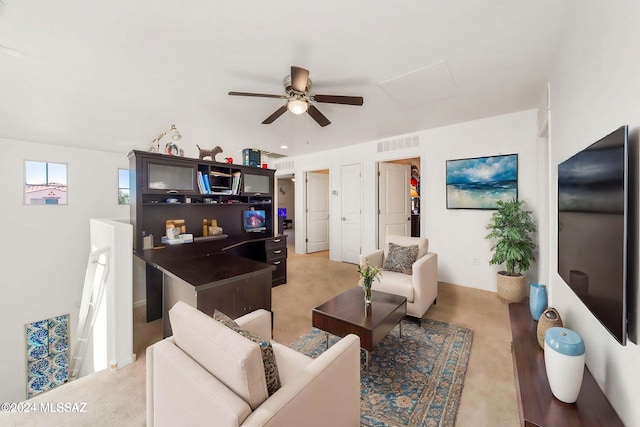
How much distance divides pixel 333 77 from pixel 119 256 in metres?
2.48

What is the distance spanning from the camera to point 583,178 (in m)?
1.24

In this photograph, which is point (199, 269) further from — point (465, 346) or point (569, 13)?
point (569, 13)

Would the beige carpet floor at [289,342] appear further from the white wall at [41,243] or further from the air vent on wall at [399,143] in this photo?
the air vent on wall at [399,143]

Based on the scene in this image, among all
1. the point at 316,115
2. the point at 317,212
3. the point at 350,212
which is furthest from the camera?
the point at 317,212

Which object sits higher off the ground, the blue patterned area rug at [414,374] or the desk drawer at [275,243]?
the desk drawer at [275,243]

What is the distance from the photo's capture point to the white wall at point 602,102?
90 centimetres

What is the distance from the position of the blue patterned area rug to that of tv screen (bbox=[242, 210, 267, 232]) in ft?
6.80

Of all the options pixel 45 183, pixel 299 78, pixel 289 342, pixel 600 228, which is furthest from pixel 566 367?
pixel 45 183

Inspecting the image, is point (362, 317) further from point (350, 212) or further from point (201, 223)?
point (350, 212)

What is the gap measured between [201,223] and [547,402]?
364cm

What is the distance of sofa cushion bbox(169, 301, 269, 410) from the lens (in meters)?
0.82

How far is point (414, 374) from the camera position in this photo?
186cm

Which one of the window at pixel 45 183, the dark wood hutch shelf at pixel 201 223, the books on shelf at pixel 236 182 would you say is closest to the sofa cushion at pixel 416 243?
the dark wood hutch shelf at pixel 201 223

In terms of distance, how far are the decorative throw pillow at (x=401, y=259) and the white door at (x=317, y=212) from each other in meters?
3.27
